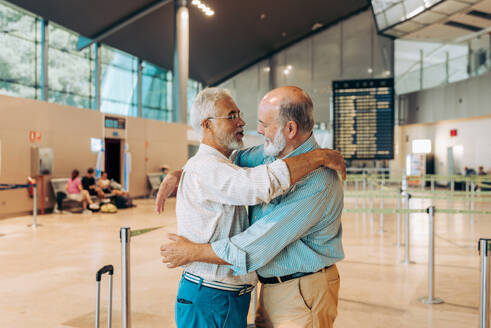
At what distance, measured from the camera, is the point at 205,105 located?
6.24 ft

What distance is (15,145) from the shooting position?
469 inches

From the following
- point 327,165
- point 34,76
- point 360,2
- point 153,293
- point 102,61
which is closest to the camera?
point 327,165

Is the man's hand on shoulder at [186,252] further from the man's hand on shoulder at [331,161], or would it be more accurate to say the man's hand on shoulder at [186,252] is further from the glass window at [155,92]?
the glass window at [155,92]

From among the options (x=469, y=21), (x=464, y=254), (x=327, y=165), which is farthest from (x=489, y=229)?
(x=469, y=21)

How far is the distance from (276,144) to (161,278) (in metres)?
4.16

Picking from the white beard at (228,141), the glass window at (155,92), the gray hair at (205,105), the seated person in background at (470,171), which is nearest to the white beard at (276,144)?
the white beard at (228,141)

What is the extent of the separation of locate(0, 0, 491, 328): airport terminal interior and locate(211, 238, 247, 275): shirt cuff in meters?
0.81

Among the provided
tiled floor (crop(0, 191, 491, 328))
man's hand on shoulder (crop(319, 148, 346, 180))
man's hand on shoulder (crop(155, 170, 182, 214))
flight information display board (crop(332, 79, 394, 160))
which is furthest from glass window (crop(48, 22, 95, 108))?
man's hand on shoulder (crop(319, 148, 346, 180))

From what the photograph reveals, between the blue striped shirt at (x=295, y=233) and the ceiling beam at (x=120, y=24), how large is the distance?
1796 cm

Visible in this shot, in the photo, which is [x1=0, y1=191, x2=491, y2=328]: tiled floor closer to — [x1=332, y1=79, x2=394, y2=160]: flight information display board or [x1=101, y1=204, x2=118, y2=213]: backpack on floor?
[x1=332, y1=79, x2=394, y2=160]: flight information display board

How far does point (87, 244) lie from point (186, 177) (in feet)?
22.1

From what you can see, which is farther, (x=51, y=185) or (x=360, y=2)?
(x=360, y=2)

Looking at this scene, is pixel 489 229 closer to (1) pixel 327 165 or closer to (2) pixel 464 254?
(2) pixel 464 254

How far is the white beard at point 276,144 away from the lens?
177 centimetres
